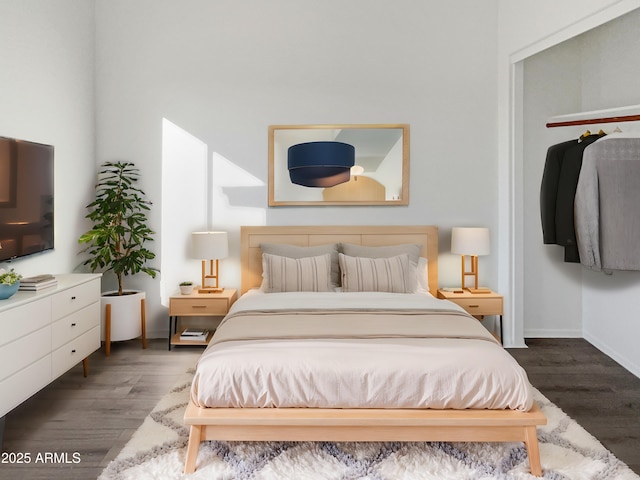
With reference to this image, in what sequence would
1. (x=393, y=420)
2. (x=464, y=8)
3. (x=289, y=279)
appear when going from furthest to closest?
(x=464, y=8)
(x=289, y=279)
(x=393, y=420)

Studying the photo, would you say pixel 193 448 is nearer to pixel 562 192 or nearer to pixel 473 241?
pixel 473 241

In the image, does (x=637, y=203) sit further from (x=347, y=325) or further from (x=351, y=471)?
(x=351, y=471)

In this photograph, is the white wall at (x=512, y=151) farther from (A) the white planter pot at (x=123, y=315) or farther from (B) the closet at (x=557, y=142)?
(A) the white planter pot at (x=123, y=315)

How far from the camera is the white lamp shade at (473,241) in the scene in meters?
3.90

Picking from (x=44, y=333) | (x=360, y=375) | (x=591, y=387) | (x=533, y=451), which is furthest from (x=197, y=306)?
(x=591, y=387)

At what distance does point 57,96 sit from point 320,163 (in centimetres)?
213

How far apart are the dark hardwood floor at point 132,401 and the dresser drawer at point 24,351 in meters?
0.35

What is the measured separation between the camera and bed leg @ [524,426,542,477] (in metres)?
2.01

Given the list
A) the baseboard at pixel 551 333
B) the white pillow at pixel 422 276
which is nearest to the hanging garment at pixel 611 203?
the baseboard at pixel 551 333

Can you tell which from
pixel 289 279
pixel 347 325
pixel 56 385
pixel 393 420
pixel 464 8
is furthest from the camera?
pixel 464 8

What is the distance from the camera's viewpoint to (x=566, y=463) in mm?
2104

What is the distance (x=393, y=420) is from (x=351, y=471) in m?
0.29

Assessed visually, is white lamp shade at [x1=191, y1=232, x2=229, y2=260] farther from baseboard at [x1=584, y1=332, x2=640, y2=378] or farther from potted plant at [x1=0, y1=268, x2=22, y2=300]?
baseboard at [x1=584, y1=332, x2=640, y2=378]

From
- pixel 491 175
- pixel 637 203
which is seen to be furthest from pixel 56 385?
pixel 637 203
